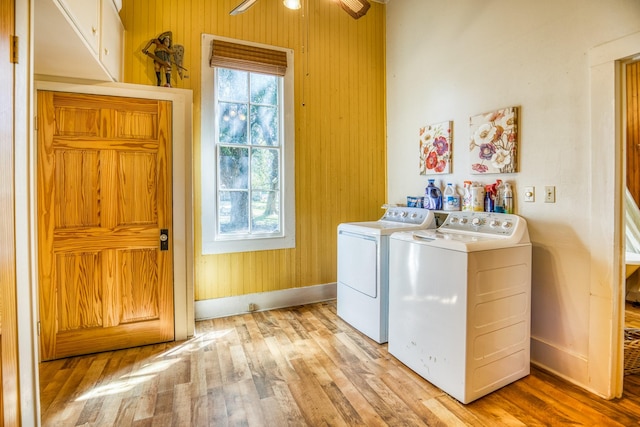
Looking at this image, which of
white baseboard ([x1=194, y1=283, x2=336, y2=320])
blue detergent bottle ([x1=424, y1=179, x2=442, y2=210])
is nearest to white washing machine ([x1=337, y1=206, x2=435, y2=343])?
blue detergent bottle ([x1=424, y1=179, x2=442, y2=210])

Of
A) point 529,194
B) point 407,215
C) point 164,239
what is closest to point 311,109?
point 407,215

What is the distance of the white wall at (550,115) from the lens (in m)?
1.98

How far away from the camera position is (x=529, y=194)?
2.30 m

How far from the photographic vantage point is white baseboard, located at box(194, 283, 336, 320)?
310cm

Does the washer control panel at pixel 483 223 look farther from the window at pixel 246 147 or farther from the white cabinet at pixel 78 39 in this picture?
the white cabinet at pixel 78 39

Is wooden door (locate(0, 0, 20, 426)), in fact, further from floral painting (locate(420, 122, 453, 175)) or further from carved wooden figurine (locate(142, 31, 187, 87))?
floral painting (locate(420, 122, 453, 175))

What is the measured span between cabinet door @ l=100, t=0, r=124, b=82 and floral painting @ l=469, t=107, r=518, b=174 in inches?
109

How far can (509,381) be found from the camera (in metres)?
2.05

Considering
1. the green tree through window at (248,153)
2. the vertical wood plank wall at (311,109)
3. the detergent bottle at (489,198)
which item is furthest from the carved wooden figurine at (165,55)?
the detergent bottle at (489,198)

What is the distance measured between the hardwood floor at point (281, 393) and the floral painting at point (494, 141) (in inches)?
58.6

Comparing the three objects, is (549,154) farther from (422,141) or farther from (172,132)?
(172,132)

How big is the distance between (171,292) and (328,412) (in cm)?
154

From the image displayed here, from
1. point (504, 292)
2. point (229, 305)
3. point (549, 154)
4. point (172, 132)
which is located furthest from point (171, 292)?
point (549, 154)

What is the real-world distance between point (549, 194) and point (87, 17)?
3.02 metres
